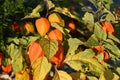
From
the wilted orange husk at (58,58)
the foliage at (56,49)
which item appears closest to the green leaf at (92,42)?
the foliage at (56,49)

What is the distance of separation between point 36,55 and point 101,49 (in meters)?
0.25

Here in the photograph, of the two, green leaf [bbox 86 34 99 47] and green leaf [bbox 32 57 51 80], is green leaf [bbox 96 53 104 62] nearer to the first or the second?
green leaf [bbox 86 34 99 47]

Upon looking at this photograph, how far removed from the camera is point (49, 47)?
2.91 feet

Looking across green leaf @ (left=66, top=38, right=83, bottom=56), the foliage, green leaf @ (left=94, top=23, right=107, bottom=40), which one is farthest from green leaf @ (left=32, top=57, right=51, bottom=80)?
green leaf @ (left=94, top=23, right=107, bottom=40)


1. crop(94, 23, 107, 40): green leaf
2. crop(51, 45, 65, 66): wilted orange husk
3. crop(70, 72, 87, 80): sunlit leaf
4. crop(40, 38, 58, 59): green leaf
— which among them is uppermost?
crop(40, 38, 58, 59): green leaf

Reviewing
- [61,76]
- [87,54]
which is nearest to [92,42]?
[87,54]

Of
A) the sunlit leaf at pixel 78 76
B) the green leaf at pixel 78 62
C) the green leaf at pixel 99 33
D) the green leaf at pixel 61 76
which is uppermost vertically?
the green leaf at pixel 99 33

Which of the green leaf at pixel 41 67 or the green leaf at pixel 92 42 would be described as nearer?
the green leaf at pixel 41 67

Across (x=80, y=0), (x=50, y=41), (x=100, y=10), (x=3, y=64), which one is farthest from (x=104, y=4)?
(x=50, y=41)

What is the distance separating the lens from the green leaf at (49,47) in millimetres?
869

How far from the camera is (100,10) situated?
4.82 ft

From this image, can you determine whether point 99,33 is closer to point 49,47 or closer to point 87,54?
point 87,54

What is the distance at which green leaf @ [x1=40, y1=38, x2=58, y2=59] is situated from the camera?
2.85 feet

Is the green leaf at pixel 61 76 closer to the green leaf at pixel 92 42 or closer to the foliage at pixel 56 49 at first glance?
the foliage at pixel 56 49
